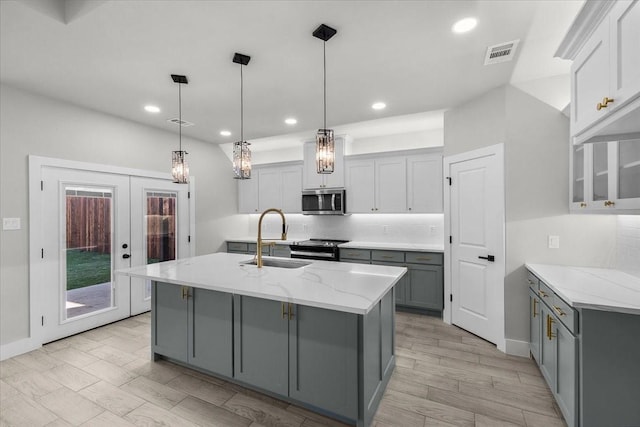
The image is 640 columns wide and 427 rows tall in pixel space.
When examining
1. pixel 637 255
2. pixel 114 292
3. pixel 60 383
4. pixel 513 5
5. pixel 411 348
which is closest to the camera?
pixel 513 5

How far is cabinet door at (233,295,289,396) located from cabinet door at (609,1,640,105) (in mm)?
2059

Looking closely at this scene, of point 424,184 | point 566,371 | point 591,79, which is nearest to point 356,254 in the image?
point 424,184

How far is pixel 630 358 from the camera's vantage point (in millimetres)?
1594

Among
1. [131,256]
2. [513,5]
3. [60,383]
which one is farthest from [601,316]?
[131,256]

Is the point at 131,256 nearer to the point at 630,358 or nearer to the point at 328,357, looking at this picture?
the point at 328,357

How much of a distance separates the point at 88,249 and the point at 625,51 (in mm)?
4850

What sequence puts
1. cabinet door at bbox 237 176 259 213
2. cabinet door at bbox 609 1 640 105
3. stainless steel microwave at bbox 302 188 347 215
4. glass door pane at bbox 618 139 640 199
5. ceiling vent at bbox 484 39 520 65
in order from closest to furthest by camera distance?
cabinet door at bbox 609 1 640 105, glass door pane at bbox 618 139 640 199, ceiling vent at bbox 484 39 520 65, stainless steel microwave at bbox 302 188 347 215, cabinet door at bbox 237 176 259 213

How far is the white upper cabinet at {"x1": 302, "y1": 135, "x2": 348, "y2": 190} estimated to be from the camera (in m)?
4.77

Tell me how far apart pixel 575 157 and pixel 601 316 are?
5.08 ft

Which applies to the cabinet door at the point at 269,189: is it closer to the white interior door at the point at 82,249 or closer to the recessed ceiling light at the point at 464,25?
the white interior door at the point at 82,249

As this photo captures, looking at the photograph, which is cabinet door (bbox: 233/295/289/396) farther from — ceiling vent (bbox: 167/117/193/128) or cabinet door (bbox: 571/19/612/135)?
ceiling vent (bbox: 167/117/193/128)

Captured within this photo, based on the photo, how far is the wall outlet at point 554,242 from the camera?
2.71 metres

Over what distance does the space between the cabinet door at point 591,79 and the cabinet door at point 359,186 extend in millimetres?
2988

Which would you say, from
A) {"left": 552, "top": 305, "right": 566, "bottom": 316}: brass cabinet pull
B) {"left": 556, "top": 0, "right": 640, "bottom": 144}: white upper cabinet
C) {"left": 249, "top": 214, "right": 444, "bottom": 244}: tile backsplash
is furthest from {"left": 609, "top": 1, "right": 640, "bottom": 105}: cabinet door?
{"left": 249, "top": 214, "right": 444, "bottom": 244}: tile backsplash
